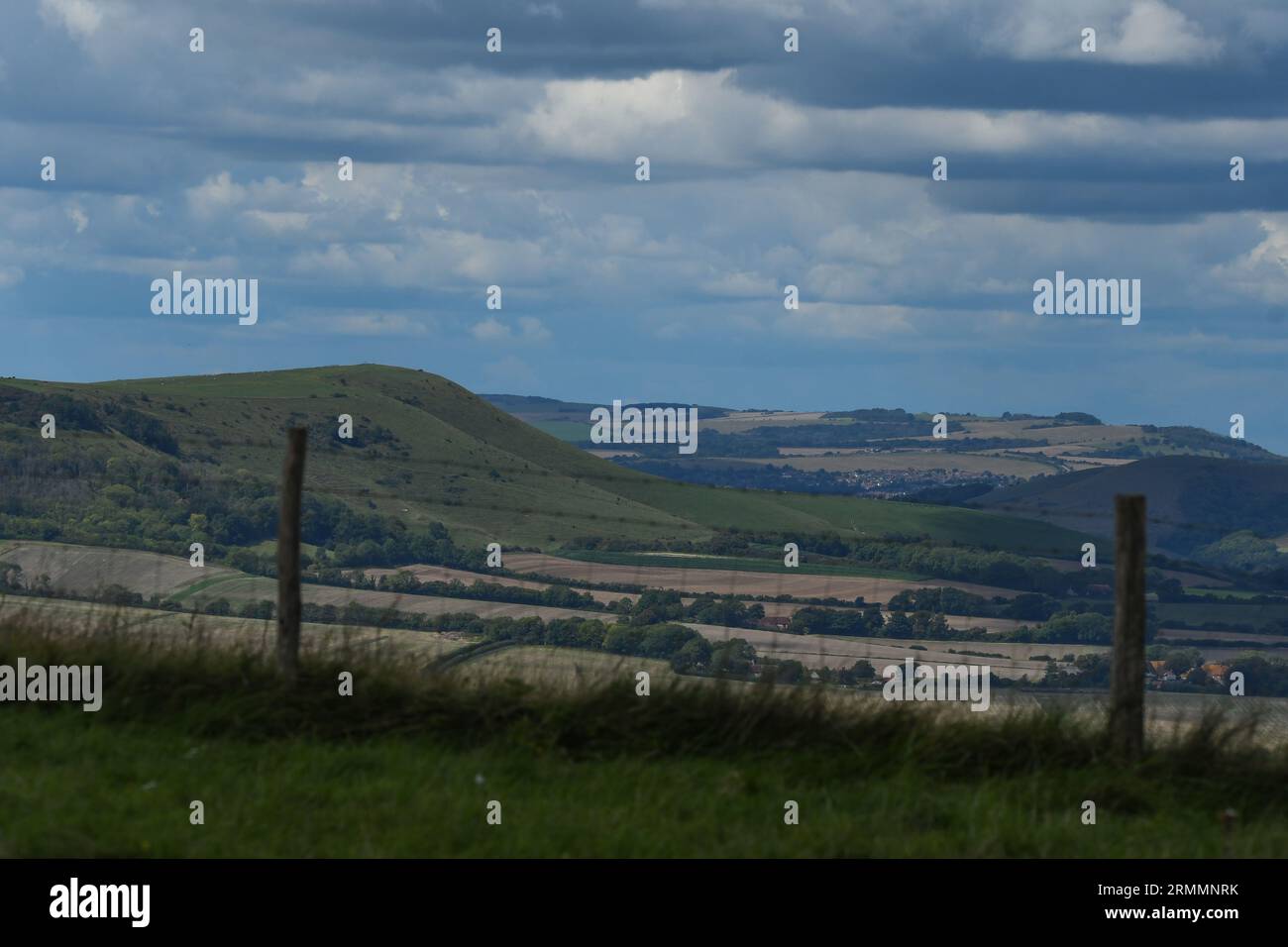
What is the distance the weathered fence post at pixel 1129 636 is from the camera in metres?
11.0

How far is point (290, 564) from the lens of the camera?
11625 millimetres

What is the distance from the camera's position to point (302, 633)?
39.3 ft

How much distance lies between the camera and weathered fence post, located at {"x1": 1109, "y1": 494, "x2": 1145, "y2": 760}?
1095cm

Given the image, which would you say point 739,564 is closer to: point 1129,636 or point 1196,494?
point 1129,636

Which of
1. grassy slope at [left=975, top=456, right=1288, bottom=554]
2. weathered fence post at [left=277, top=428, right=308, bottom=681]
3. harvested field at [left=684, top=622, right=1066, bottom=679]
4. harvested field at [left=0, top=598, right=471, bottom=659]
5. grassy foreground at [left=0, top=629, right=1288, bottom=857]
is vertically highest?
grassy slope at [left=975, top=456, right=1288, bottom=554]

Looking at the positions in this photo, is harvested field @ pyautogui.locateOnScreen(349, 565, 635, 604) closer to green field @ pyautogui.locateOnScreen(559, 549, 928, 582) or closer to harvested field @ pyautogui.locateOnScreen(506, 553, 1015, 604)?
harvested field @ pyautogui.locateOnScreen(506, 553, 1015, 604)

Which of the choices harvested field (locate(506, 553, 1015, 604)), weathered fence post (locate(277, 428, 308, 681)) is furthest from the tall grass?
harvested field (locate(506, 553, 1015, 604))

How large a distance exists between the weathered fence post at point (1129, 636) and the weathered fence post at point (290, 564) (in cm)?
620

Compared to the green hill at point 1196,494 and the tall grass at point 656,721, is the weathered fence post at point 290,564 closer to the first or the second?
the tall grass at point 656,721

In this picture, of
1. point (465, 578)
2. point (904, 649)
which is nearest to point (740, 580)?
point (465, 578)

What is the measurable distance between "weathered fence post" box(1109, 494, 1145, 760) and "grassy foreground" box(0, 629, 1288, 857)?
0.21 meters

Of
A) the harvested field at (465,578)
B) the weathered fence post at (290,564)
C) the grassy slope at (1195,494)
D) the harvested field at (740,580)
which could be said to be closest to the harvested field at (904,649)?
the harvested field at (740,580)
